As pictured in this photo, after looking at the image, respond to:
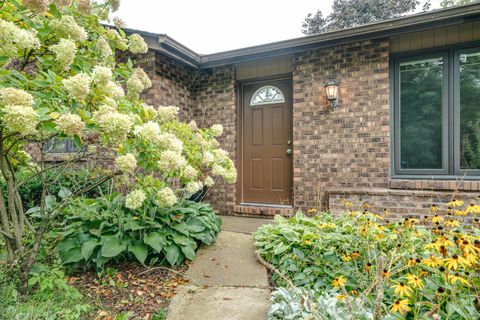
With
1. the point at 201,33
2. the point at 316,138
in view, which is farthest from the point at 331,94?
the point at 201,33

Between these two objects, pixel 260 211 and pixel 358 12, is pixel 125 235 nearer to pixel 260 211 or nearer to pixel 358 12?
pixel 260 211

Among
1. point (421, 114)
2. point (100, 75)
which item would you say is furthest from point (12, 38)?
point (421, 114)

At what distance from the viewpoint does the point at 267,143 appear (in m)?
4.90

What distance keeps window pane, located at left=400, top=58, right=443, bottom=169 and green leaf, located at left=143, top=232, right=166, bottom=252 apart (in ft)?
11.3

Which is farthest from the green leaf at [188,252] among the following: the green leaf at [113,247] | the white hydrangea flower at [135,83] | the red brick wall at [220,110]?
the red brick wall at [220,110]

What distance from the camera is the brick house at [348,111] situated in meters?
3.78

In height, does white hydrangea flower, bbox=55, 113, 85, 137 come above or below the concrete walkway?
above

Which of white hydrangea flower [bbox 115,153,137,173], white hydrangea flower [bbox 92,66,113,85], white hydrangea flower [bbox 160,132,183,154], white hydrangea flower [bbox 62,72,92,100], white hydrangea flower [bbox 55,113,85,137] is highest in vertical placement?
white hydrangea flower [bbox 92,66,113,85]

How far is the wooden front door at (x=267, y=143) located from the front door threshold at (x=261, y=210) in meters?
0.09

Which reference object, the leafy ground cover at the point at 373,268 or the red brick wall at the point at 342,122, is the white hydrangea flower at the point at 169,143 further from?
the red brick wall at the point at 342,122

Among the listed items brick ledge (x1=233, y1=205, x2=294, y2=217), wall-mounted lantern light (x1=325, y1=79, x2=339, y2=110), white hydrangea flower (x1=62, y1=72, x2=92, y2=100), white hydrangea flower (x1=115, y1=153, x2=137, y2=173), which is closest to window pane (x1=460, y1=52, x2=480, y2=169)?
wall-mounted lantern light (x1=325, y1=79, x2=339, y2=110)

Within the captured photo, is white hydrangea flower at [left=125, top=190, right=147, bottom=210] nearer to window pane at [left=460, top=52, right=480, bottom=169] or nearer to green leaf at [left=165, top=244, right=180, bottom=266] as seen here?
green leaf at [left=165, top=244, right=180, bottom=266]

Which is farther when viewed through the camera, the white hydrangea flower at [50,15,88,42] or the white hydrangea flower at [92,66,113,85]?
the white hydrangea flower at [50,15,88,42]

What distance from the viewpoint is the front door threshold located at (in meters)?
4.52
